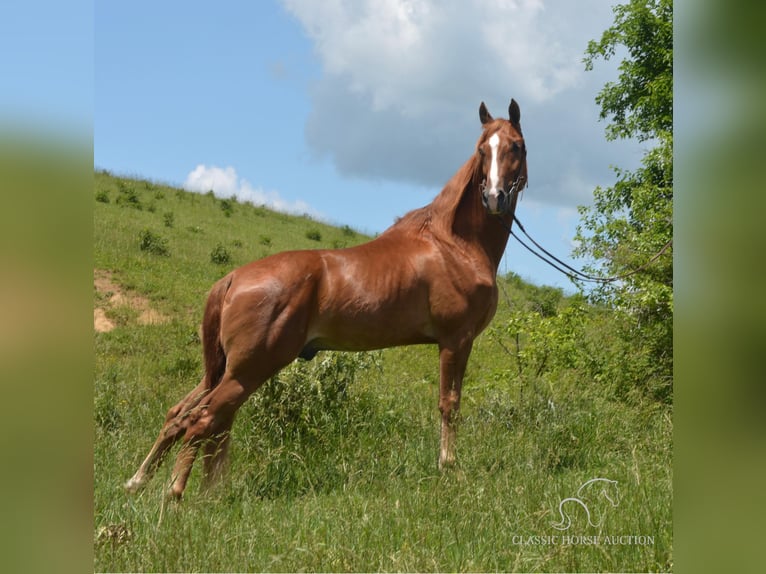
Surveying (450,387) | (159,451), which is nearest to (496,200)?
(450,387)

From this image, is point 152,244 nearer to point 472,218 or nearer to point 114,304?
point 114,304

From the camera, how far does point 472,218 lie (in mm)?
5477

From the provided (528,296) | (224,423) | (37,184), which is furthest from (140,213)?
(37,184)

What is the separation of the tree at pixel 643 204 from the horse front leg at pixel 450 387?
8.56 ft

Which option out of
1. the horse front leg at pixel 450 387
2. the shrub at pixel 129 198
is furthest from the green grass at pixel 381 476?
the shrub at pixel 129 198

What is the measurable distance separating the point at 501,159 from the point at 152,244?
36.8 ft

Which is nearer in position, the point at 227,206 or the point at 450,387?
the point at 450,387

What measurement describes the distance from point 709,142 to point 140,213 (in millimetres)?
17424

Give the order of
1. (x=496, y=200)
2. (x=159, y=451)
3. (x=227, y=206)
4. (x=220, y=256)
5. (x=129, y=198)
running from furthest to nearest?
(x=227, y=206) → (x=129, y=198) → (x=220, y=256) → (x=496, y=200) → (x=159, y=451)

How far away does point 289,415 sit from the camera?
6.17 metres

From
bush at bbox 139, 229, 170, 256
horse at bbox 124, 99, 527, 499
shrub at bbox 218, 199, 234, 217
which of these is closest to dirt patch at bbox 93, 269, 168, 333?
bush at bbox 139, 229, 170, 256

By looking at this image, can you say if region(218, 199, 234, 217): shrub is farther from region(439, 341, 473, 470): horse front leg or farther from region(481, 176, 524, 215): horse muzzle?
region(481, 176, 524, 215): horse muzzle

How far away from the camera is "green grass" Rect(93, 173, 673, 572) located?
135 inches

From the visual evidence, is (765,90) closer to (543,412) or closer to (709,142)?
(709,142)
